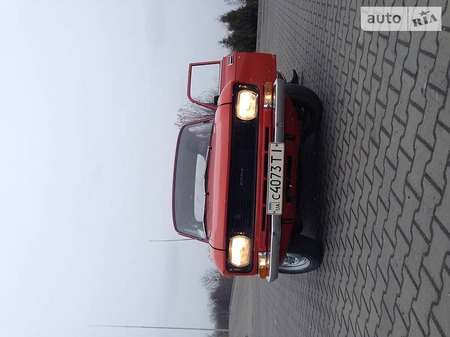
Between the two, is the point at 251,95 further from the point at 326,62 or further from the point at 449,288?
the point at 449,288

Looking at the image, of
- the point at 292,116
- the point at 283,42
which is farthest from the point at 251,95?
the point at 283,42

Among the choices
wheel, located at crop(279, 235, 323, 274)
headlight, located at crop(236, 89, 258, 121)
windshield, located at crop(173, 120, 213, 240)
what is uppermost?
headlight, located at crop(236, 89, 258, 121)

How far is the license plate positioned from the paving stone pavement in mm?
633

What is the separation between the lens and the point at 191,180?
19.6 feet

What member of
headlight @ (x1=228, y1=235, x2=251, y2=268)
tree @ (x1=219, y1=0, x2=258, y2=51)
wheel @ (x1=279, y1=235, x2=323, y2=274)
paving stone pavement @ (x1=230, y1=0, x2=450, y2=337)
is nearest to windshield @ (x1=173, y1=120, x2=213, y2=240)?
headlight @ (x1=228, y1=235, x2=251, y2=268)

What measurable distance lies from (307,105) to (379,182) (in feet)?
6.83

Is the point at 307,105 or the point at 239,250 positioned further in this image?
the point at 307,105

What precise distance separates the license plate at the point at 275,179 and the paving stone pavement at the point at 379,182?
0.63 metres

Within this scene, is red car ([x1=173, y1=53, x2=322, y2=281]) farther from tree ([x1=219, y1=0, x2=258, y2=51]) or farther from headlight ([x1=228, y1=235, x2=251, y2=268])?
tree ([x1=219, y1=0, x2=258, y2=51])

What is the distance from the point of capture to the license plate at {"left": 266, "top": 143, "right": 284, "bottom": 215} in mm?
4750

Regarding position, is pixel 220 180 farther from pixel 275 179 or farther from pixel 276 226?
pixel 276 226

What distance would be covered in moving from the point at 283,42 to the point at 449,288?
29.2 ft

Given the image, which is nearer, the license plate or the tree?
the license plate

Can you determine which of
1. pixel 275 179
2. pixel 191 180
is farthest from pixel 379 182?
pixel 191 180
